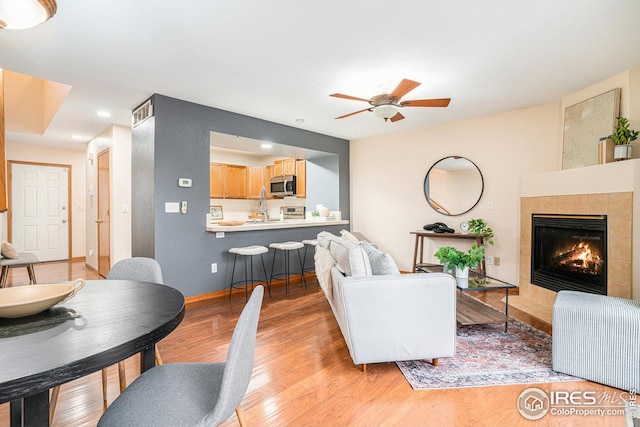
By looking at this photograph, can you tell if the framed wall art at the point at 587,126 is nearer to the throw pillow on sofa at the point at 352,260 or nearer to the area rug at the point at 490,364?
the area rug at the point at 490,364

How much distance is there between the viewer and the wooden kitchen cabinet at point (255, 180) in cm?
698

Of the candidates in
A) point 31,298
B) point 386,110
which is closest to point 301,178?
point 386,110

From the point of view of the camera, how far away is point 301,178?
6188 mm

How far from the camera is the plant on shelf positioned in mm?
4051

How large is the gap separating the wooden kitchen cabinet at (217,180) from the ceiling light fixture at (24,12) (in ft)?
16.2

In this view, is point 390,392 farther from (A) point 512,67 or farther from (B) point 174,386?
(A) point 512,67

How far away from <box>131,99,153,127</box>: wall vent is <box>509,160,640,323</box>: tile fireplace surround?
4.64 meters

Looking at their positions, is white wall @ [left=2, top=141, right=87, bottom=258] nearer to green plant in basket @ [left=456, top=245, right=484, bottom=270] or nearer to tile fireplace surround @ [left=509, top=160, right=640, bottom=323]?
green plant in basket @ [left=456, top=245, right=484, bottom=270]

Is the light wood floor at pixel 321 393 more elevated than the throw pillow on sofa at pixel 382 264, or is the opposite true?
the throw pillow on sofa at pixel 382 264

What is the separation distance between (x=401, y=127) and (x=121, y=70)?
378cm

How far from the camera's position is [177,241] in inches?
138

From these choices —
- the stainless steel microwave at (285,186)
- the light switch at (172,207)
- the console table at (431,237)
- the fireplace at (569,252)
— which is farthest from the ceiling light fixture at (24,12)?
the fireplace at (569,252)

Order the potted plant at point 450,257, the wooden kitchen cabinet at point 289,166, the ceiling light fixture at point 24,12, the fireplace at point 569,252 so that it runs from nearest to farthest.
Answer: the ceiling light fixture at point 24,12
the potted plant at point 450,257
the fireplace at point 569,252
the wooden kitchen cabinet at point 289,166

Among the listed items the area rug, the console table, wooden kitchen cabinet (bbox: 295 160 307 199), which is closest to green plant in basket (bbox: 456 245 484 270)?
the area rug
